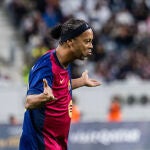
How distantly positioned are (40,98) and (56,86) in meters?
0.50

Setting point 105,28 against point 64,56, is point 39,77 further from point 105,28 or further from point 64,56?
point 105,28

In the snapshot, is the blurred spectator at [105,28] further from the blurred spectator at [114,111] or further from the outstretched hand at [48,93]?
the outstretched hand at [48,93]

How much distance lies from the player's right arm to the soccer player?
23 cm

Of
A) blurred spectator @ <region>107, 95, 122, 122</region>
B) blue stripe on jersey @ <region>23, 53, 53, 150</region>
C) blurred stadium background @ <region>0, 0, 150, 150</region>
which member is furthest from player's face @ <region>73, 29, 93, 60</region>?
blurred spectator @ <region>107, 95, 122, 122</region>

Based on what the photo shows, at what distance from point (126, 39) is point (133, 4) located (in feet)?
4.11

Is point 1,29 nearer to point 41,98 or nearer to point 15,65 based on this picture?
point 15,65

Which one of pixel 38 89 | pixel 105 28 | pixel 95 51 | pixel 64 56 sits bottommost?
pixel 38 89

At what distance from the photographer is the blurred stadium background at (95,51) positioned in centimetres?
1731

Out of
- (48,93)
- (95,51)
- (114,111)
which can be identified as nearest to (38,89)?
(48,93)

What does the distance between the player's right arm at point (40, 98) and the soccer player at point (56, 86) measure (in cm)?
23

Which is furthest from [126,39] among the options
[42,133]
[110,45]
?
[42,133]

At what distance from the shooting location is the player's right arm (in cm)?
688

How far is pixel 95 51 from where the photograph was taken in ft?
61.8

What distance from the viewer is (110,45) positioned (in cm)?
1905
